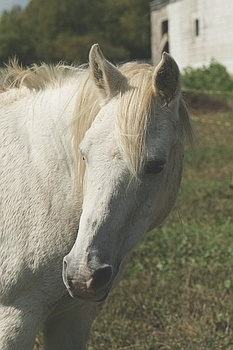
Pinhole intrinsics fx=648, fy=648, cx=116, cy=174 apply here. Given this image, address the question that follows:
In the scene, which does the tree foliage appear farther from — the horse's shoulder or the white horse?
the white horse

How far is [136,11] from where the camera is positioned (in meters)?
51.2

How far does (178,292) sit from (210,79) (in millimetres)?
17285

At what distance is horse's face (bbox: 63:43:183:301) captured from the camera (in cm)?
256

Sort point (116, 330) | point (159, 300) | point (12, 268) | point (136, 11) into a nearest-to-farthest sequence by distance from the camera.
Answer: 1. point (12, 268)
2. point (116, 330)
3. point (159, 300)
4. point (136, 11)

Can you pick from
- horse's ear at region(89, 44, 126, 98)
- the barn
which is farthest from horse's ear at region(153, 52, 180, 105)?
the barn

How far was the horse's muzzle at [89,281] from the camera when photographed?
8.27ft

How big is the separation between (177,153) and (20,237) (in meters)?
0.83

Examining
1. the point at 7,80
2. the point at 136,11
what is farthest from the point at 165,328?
the point at 136,11

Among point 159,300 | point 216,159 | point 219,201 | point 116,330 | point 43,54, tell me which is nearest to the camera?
point 116,330

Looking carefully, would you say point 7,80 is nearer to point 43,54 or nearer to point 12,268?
point 12,268

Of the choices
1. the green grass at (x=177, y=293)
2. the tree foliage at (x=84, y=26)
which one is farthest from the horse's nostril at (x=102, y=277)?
the tree foliage at (x=84, y=26)

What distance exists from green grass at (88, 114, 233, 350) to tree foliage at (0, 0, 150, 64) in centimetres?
4056

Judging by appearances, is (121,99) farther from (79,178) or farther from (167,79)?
(79,178)

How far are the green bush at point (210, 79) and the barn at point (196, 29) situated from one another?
419 millimetres
